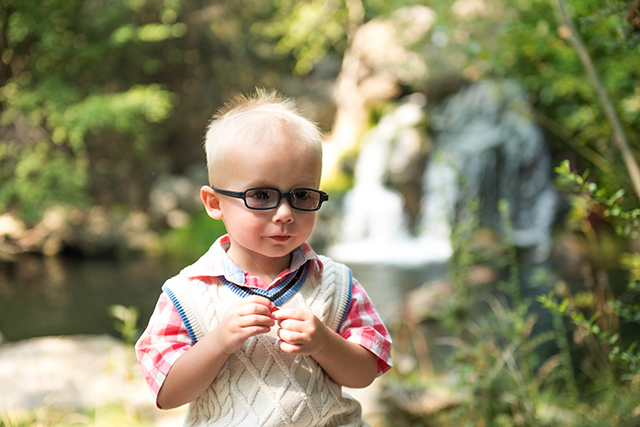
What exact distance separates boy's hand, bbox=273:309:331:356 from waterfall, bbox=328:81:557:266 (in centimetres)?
911

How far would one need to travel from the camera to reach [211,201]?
144cm

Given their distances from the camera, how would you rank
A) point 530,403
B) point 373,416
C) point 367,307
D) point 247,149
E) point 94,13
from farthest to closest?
point 94,13 < point 373,416 < point 530,403 < point 367,307 < point 247,149

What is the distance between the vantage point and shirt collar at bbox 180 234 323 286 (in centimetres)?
137

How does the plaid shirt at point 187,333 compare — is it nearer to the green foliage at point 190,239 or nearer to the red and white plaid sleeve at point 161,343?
the red and white plaid sleeve at point 161,343

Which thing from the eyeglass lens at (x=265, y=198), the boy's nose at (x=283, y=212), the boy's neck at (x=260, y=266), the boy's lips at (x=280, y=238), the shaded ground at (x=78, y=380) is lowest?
the shaded ground at (x=78, y=380)

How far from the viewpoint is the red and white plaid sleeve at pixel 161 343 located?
4.30 feet

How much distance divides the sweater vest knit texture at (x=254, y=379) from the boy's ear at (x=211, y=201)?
185 mm

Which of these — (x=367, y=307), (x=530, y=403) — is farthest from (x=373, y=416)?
(x=367, y=307)

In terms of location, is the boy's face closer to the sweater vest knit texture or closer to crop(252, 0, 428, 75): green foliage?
the sweater vest knit texture

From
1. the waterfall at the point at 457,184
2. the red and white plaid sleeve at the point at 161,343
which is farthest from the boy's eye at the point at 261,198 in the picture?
the waterfall at the point at 457,184

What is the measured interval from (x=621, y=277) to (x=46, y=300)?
8.90 metres

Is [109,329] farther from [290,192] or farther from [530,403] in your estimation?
[290,192]

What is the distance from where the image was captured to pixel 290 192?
51.7 inches

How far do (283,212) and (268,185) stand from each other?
8 centimetres
